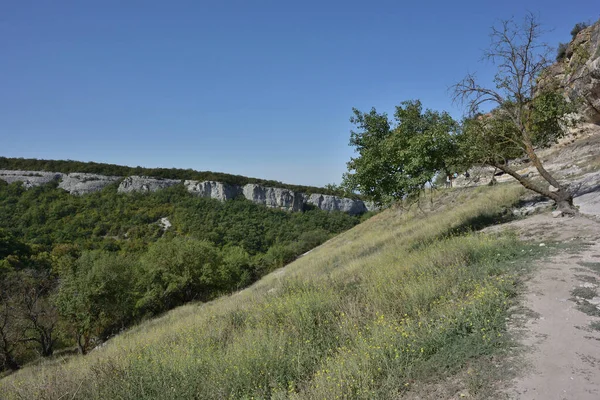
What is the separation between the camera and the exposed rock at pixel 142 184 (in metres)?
70.8

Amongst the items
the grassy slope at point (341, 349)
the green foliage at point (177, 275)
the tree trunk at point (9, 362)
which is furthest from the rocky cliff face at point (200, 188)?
the grassy slope at point (341, 349)

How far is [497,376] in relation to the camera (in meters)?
3.04

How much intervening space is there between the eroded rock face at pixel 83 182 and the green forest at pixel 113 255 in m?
2.00

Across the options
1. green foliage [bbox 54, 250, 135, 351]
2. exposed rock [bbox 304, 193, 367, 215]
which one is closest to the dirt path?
green foliage [bbox 54, 250, 135, 351]

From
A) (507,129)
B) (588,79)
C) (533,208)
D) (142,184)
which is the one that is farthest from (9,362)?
(142,184)

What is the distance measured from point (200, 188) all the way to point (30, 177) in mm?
34733

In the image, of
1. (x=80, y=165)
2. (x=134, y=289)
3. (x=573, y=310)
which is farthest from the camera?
(x=80, y=165)

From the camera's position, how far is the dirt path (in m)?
2.82

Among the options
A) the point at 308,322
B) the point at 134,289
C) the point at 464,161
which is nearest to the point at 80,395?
the point at 308,322

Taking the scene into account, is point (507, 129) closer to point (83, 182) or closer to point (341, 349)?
point (341, 349)

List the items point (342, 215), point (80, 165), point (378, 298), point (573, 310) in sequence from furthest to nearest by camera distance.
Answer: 1. point (342, 215)
2. point (80, 165)
3. point (378, 298)
4. point (573, 310)

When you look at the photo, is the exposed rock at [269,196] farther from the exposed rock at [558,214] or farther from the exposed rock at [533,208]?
the exposed rock at [558,214]

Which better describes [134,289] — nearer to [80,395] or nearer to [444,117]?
[80,395]

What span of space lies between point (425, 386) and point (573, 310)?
8.61 feet
